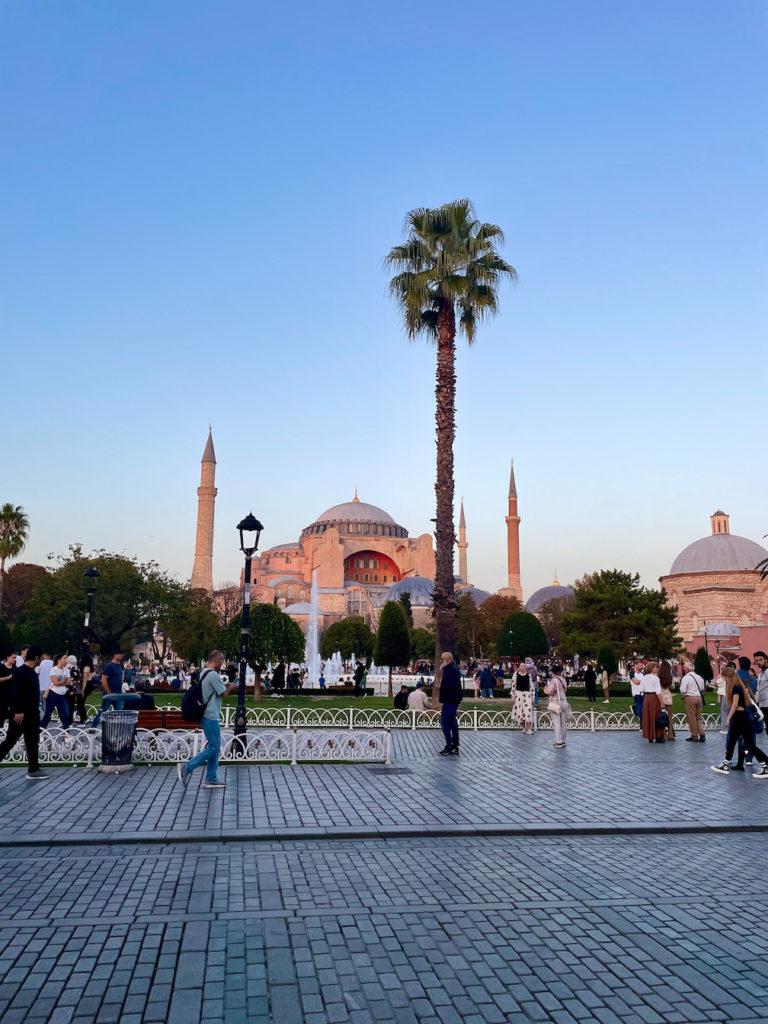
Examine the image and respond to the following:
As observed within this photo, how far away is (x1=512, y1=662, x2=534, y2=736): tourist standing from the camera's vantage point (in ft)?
45.5

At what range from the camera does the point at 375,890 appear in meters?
4.68

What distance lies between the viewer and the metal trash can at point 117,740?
8.67 meters

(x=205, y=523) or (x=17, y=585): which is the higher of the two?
(x=205, y=523)

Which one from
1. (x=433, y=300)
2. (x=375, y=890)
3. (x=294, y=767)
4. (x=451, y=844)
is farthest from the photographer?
(x=433, y=300)

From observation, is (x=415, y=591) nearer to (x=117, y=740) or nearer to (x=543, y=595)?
(x=543, y=595)

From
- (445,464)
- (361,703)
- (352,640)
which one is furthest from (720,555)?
(445,464)

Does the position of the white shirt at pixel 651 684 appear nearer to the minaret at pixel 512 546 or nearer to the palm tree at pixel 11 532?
the palm tree at pixel 11 532

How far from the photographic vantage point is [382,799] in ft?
24.3

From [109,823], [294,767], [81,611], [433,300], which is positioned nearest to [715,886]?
[109,823]

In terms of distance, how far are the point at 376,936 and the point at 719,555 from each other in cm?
6115

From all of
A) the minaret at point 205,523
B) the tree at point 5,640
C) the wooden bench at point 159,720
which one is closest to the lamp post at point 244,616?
the wooden bench at point 159,720

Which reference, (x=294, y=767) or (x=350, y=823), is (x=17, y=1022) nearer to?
(x=350, y=823)

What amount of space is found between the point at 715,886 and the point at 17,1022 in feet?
12.8

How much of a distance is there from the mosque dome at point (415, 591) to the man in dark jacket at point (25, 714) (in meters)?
64.4
